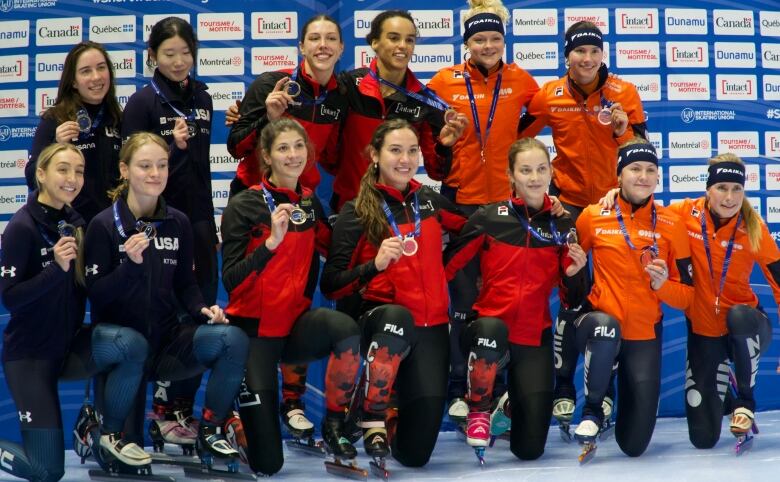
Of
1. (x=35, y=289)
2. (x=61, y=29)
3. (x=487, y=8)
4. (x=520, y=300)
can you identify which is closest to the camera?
(x=35, y=289)

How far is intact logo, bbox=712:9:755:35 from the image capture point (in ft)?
24.0

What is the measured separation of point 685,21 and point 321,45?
9.84ft

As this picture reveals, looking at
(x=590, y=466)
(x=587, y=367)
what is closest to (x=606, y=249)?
(x=587, y=367)

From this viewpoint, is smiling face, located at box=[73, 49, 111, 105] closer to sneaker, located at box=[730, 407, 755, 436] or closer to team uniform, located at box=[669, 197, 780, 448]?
team uniform, located at box=[669, 197, 780, 448]

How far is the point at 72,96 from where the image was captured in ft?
19.9

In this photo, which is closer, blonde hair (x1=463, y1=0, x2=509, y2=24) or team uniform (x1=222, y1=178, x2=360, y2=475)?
team uniform (x1=222, y1=178, x2=360, y2=475)

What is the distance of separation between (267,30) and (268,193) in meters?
2.02

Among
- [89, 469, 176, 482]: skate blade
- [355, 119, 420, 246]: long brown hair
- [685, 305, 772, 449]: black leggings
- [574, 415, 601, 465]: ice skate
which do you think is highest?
[355, 119, 420, 246]: long brown hair

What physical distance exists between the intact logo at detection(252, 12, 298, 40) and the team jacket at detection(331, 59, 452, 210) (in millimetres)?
984

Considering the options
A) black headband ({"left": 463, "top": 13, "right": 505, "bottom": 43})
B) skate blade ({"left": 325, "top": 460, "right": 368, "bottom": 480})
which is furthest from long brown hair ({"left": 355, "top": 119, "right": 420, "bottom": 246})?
skate blade ({"left": 325, "top": 460, "right": 368, "bottom": 480})

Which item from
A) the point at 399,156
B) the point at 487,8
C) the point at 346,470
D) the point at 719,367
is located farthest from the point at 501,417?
the point at 487,8

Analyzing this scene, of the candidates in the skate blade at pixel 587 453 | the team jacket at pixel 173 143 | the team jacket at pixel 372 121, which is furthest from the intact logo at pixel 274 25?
the skate blade at pixel 587 453

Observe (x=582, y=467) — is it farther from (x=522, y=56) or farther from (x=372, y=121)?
(x=522, y=56)

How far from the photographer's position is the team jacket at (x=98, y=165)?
6012 mm
